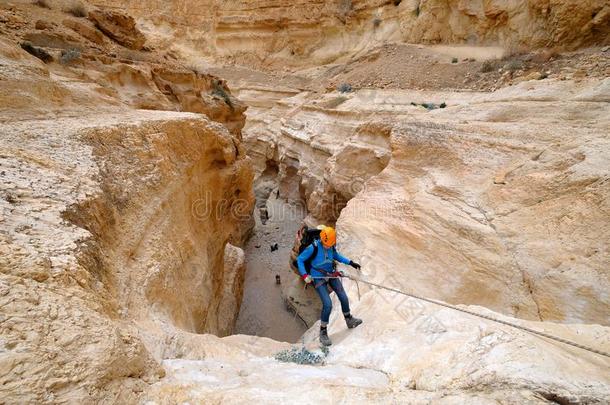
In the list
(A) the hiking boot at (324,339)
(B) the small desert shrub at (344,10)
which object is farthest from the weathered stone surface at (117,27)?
(B) the small desert shrub at (344,10)

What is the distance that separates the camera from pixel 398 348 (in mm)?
3385

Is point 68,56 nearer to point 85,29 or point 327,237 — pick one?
point 85,29

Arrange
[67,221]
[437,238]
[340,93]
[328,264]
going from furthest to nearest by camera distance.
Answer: [340,93], [437,238], [328,264], [67,221]

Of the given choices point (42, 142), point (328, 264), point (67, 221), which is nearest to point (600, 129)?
point (328, 264)

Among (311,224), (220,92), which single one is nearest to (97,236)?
(311,224)

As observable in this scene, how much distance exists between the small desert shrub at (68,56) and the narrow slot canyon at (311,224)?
0.03 m

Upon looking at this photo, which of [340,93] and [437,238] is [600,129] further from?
[340,93]

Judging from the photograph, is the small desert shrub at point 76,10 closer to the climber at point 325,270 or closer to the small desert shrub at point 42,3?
the small desert shrub at point 42,3

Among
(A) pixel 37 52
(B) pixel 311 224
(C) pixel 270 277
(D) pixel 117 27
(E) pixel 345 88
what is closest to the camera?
(A) pixel 37 52

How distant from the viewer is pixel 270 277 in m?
12.3

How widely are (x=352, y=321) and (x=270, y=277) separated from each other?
8.24 metres

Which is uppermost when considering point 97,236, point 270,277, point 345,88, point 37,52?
→ point 345,88

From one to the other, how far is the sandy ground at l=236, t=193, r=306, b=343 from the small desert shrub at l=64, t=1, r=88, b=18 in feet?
37.3

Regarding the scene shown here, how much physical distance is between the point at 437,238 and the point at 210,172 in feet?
17.4
